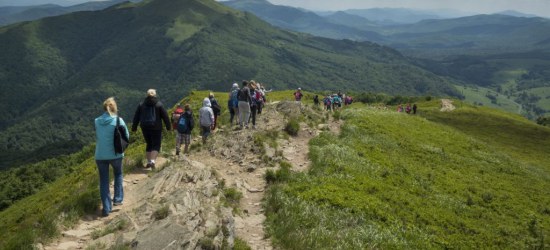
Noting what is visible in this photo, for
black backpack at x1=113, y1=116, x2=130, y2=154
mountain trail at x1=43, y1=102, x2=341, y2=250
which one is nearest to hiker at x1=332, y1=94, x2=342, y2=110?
mountain trail at x1=43, y1=102, x2=341, y2=250

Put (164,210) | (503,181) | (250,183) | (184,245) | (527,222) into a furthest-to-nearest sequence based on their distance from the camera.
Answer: (503,181) < (527,222) < (250,183) < (164,210) < (184,245)

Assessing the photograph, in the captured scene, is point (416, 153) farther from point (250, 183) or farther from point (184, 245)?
point (184, 245)

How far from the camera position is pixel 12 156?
186750mm

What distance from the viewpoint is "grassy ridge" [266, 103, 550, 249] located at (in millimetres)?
14312

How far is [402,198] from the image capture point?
63.7ft

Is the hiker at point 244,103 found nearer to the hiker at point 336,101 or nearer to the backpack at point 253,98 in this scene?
the backpack at point 253,98

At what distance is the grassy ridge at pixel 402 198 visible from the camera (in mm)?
14312

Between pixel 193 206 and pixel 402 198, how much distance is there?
435 inches

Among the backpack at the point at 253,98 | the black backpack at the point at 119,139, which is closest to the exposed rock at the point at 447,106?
the backpack at the point at 253,98

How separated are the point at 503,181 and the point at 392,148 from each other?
8.23 meters

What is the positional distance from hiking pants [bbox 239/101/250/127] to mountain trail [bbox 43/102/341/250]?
148 inches

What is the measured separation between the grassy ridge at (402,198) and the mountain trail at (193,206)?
111 centimetres

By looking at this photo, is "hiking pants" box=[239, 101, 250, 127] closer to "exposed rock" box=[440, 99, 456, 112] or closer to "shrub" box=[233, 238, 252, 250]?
"shrub" box=[233, 238, 252, 250]

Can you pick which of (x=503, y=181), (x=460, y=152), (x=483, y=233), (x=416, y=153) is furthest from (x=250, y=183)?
(x=460, y=152)
